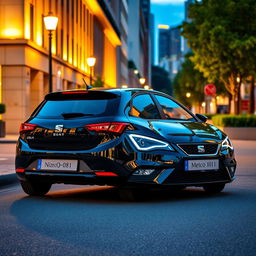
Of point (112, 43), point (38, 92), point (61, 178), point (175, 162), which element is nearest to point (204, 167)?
point (175, 162)

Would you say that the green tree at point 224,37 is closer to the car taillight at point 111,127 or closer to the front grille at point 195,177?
the front grille at point 195,177

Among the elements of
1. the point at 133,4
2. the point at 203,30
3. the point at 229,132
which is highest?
the point at 133,4

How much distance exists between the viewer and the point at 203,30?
1601 inches

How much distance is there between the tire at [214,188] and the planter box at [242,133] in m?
24.8

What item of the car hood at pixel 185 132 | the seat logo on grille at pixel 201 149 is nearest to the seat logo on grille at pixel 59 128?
the car hood at pixel 185 132

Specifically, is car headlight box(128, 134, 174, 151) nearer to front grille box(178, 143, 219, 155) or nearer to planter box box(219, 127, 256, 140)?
front grille box(178, 143, 219, 155)

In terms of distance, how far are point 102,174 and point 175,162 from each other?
0.95 m

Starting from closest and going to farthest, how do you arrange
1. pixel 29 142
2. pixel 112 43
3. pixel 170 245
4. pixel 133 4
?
pixel 170 245 → pixel 29 142 → pixel 112 43 → pixel 133 4

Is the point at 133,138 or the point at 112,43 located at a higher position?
the point at 112,43

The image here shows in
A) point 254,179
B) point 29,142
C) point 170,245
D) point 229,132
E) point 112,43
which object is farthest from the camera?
point 112,43

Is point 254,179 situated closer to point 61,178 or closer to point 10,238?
point 61,178

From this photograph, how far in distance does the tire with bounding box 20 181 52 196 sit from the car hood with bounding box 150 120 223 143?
72.3 inches

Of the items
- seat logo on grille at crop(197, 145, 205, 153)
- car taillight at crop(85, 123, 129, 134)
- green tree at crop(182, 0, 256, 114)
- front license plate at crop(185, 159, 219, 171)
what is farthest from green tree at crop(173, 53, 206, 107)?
car taillight at crop(85, 123, 129, 134)

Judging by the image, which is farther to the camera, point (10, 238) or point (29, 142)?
point (29, 142)
